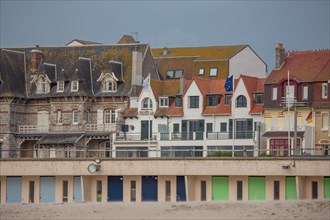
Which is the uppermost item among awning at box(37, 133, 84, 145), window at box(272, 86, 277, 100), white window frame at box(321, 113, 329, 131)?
window at box(272, 86, 277, 100)

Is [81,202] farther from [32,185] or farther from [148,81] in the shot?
[148,81]

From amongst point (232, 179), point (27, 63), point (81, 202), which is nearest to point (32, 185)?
point (81, 202)

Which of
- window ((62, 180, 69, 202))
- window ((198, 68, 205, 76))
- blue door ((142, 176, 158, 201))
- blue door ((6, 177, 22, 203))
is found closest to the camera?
blue door ((142, 176, 158, 201))

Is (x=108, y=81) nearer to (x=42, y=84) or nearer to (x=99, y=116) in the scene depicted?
(x=99, y=116)

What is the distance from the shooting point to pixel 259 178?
74.2 metres

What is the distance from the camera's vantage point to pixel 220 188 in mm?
75000

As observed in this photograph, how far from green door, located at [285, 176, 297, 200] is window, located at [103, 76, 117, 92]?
96.3 ft

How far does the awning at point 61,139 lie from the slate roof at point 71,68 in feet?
11.3

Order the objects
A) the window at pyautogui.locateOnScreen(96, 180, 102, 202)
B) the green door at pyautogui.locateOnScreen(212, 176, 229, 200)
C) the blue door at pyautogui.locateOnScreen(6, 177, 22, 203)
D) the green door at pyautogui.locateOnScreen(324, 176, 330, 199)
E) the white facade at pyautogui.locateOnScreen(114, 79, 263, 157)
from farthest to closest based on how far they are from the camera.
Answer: the white facade at pyautogui.locateOnScreen(114, 79, 263, 157) → the blue door at pyautogui.locateOnScreen(6, 177, 22, 203) → the window at pyautogui.locateOnScreen(96, 180, 102, 202) → the green door at pyautogui.locateOnScreen(212, 176, 229, 200) → the green door at pyautogui.locateOnScreen(324, 176, 330, 199)

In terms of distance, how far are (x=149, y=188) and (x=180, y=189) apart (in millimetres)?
1913

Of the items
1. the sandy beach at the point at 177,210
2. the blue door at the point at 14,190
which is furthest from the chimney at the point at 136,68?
the sandy beach at the point at 177,210

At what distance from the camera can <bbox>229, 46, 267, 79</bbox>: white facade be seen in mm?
108488

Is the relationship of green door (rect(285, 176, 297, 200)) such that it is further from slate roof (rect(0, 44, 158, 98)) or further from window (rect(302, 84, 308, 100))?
slate roof (rect(0, 44, 158, 98))

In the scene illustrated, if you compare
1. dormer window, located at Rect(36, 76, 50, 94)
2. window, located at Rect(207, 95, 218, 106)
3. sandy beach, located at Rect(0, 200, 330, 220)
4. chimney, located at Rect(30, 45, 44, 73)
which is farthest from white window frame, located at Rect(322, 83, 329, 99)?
chimney, located at Rect(30, 45, 44, 73)
